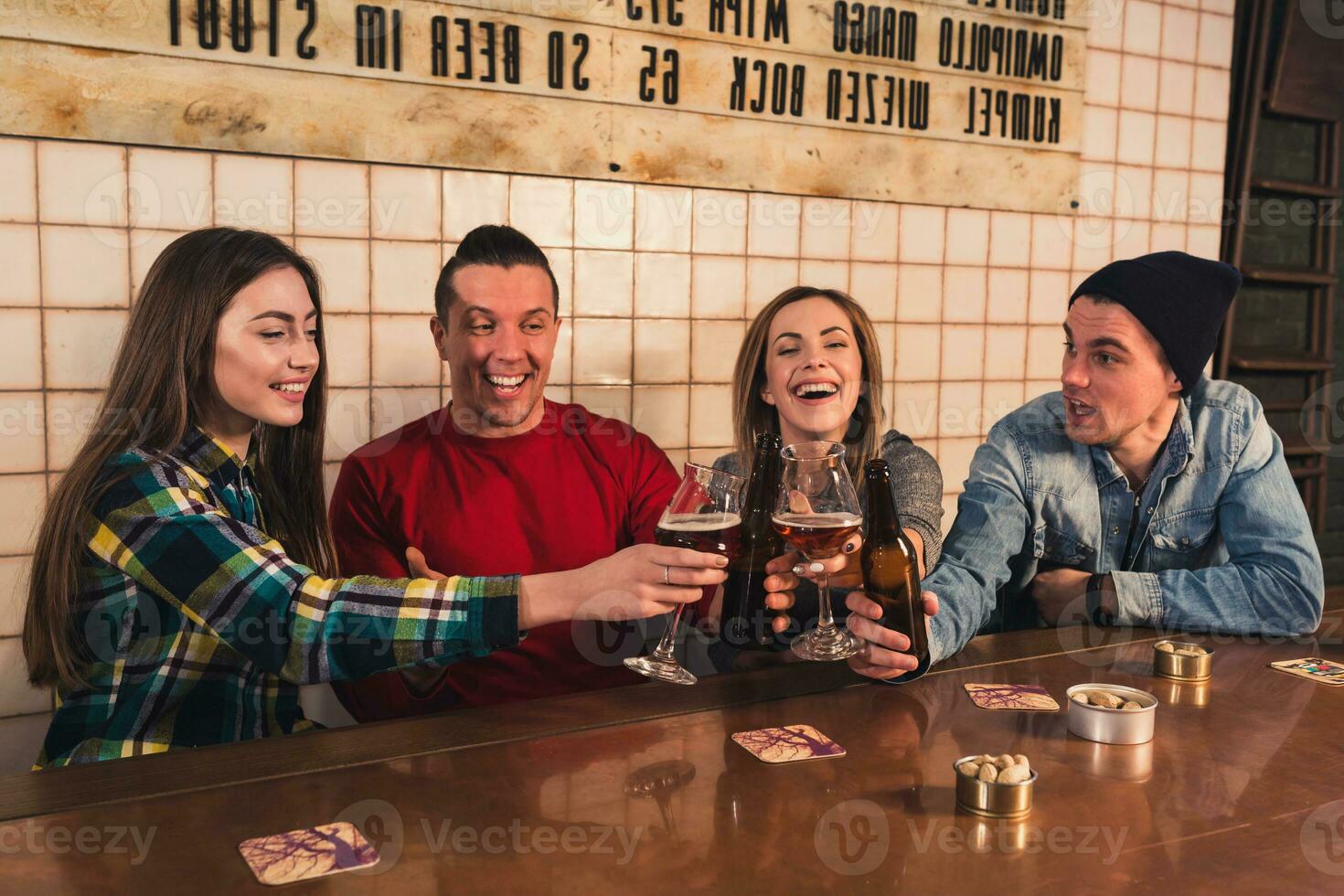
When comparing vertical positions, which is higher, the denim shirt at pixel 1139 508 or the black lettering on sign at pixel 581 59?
the black lettering on sign at pixel 581 59

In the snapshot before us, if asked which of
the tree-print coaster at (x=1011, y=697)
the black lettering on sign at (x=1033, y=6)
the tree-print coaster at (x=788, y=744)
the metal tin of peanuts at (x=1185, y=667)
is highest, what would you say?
the black lettering on sign at (x=1033, y=6)

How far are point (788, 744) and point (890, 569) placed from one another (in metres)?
0.35

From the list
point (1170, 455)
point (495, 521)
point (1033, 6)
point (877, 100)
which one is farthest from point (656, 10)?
point (1170, 455)

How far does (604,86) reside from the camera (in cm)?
→ 258

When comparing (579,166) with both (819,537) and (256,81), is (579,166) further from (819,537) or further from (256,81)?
(819,537)

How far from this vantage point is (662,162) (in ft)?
8.79

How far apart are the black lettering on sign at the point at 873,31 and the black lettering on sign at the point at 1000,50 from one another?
11 centimetres

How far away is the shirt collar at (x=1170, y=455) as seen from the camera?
194 centimetres

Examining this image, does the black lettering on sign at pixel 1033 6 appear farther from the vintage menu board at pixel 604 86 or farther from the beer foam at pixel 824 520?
the beer foam at pixel 824 520

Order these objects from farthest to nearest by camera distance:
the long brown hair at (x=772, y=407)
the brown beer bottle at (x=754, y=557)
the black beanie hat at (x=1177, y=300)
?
the long brown hair at (x=772, y=407), the black beanie hat at (x=1177, y=300), the brown beer bottle at (x=754, y=557)

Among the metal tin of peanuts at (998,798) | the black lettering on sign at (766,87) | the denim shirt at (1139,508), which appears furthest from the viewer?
the black lettering on sign at (766,87)

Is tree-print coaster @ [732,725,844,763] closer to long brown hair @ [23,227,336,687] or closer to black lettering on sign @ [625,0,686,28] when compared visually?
long brown hair @ [23,227,336,687]

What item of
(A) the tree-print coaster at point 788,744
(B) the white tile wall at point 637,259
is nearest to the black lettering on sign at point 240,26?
(B) the white tile wall at point 637,259

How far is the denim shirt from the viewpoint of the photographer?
1802 millimetres
